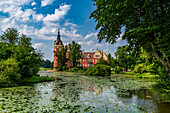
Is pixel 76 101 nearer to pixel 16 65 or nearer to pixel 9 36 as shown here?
pixel 16 65

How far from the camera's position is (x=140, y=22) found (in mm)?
7285

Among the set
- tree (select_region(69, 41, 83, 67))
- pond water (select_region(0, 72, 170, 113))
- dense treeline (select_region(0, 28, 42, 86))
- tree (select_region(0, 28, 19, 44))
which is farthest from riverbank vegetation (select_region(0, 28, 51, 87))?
tree (select_region(69, 41, 83, 67))

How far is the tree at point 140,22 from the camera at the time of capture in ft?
21.6

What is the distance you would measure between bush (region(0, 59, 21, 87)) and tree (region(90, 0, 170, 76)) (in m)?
11.6

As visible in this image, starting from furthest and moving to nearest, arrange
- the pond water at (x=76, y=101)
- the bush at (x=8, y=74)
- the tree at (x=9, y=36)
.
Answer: the tree at (x=9, y=36) < the bush at (x=8, y=74) < the pond water at (x=76, y=101)

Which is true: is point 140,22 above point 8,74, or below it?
above

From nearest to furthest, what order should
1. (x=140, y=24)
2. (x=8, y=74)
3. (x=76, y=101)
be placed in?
(x=140, y=24) → (x=76, y=101) → (x=8, y=74)

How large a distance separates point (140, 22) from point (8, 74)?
47.0 ft

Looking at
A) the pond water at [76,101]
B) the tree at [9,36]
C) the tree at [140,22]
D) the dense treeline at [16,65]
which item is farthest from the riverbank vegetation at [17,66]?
the tree at [9,36]

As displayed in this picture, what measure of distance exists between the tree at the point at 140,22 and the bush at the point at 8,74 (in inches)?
458

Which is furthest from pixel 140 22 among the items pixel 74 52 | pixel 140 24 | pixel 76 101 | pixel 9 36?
pixel 74 52

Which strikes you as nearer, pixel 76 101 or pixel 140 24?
pixel 140 24

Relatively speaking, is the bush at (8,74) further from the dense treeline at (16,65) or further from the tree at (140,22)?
the tree at (140,22)

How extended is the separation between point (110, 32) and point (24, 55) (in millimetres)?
14676
